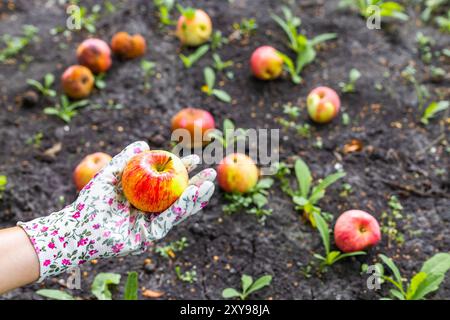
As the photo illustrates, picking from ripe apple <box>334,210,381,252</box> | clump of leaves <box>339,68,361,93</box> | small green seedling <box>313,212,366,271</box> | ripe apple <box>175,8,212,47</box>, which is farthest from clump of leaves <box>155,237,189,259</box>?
ripe apple <box>175,8,212,47</box>

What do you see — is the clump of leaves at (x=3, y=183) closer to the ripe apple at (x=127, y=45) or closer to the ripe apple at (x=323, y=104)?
the ripe apple at (x=127, y=45)

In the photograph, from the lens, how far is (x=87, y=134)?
3.76 metres

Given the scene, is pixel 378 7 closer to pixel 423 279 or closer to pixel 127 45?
pixel 127 45

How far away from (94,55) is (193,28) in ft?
2.64

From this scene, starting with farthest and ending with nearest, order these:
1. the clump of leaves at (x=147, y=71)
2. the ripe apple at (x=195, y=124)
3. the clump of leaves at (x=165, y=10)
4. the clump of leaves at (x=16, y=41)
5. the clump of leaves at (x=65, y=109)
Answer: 1. the clump of leaves at (x=165, y=10)
2. the clump of leaves at (x=16, y=41)
3. the clump of leaves at (x=147, y=71)
4. the clump of leaves at (x=65, y=109)
5. the ripe apple at (x=195, y=124)

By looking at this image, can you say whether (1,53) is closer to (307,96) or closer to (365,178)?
(307,96)

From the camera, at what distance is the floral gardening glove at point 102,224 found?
2303mm

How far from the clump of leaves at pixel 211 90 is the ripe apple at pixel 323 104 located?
0.61 meters

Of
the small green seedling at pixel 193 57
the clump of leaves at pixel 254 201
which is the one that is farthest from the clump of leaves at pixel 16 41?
the clump of leaves at pixel 254 201

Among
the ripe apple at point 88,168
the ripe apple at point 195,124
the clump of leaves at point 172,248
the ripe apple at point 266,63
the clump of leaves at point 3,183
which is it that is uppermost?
the ripe apple at point 266,63

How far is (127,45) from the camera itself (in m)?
4.18

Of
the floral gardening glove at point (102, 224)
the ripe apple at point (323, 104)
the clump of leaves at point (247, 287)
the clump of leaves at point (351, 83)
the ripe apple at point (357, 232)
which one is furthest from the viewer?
the clump of leaves at point (351, 83)
